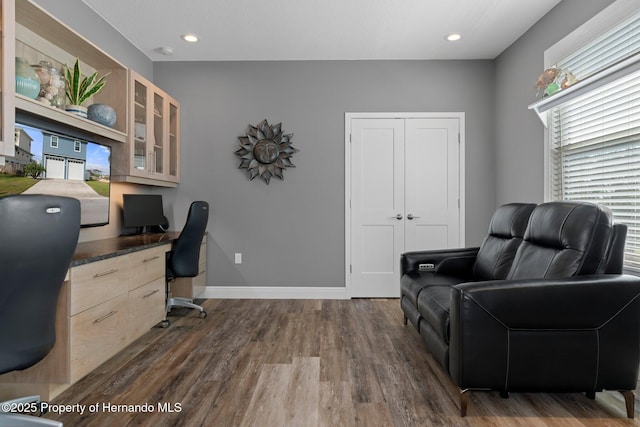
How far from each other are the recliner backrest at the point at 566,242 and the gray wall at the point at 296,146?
1.78m

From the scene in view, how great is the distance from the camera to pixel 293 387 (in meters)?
2.00

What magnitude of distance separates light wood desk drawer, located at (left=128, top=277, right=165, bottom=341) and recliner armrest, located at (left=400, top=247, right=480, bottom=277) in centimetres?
208

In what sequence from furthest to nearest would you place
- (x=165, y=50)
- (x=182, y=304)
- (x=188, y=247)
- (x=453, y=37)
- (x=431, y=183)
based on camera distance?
(x=431, y=183), (x=165, y=50), (x=453, y=37), (x=182, y=304), (x=188, y=247)

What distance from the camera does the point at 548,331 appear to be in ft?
5.51

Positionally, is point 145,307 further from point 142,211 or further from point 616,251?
point 616,251

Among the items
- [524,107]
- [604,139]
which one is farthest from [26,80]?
[524,107]

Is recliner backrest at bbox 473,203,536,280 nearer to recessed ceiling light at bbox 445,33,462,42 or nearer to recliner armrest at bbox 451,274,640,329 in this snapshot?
recliner armrest at bbox 451,274,640,329

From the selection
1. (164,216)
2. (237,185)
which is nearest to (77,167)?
(164,216)

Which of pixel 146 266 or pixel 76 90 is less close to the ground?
pixel 76 90

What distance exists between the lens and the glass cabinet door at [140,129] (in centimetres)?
311

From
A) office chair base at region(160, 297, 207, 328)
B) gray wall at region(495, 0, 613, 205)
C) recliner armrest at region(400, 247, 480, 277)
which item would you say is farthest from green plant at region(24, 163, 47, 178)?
gray wall at region(495, 0, 613, 205)

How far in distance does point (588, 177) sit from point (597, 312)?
1372 mm

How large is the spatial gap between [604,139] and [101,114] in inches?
146

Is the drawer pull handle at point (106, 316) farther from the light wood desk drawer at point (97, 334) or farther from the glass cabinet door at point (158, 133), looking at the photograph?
the glass cabinet door at point (158, 133)
